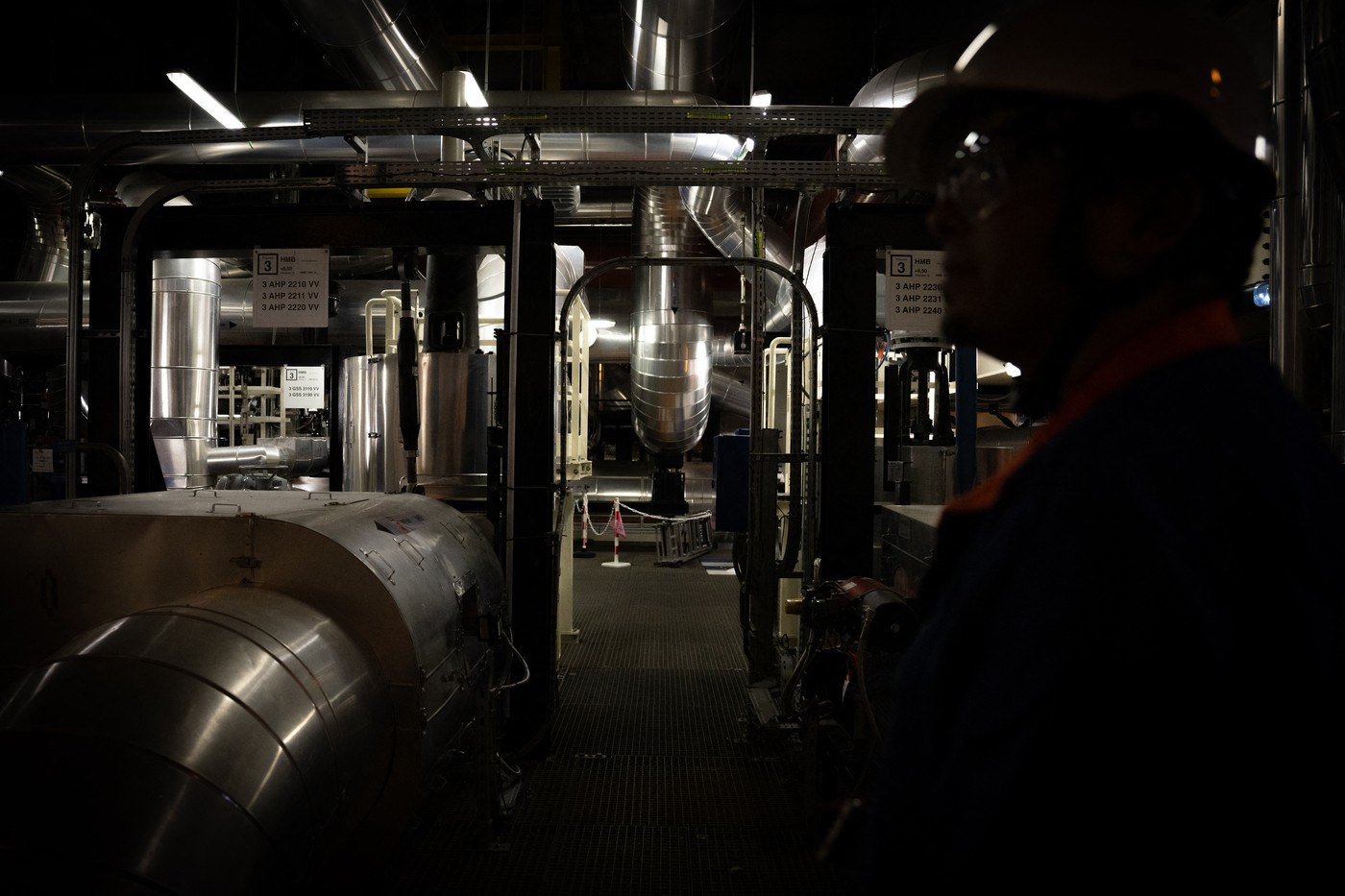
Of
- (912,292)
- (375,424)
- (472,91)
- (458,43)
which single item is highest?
(458,43)

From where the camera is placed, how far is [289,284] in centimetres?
381

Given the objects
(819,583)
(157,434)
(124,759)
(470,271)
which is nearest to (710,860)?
(819,583)

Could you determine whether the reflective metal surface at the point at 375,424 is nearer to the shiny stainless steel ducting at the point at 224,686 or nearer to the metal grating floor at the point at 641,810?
the metal grating floor at the point at 641,810

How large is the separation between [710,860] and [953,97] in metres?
2.74

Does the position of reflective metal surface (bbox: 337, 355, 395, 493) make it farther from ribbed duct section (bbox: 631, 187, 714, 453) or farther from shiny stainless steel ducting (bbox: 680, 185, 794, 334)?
ribbed duct section (bbox: 631, 187, 714, 453)

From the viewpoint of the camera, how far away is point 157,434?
15.3 ft

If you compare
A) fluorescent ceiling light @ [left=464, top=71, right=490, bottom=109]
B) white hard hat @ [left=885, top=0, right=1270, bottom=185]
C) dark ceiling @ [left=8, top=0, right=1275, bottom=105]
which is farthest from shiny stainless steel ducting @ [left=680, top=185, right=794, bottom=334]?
white hard hat @ [left=885, top=0, right=1270, bottom=185]

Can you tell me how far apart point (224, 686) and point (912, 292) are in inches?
128

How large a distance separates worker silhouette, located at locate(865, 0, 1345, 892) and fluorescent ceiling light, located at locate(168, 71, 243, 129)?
4588 millimetres

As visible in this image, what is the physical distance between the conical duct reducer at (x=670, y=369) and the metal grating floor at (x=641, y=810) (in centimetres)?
347

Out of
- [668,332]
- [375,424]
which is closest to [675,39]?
[375,424]

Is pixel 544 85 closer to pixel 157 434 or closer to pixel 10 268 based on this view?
pixel 157 434

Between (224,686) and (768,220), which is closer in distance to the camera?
(224,686)

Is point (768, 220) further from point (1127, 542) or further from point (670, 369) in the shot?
point (1127, 542)
